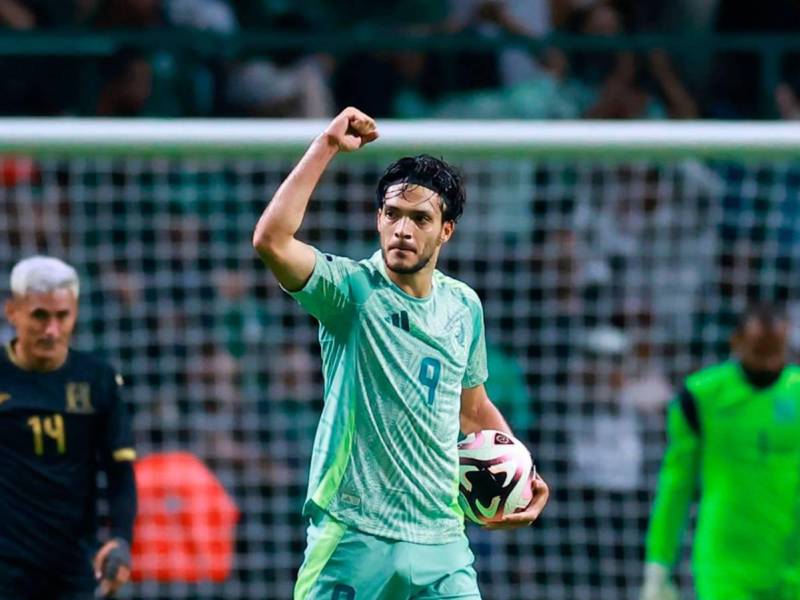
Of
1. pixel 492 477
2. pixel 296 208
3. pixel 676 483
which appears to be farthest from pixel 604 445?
pixel 296 208

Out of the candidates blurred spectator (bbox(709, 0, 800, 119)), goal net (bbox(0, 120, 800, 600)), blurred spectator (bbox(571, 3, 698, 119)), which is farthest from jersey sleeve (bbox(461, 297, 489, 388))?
blurred spectator (bbox(709, 0, 800, 119))

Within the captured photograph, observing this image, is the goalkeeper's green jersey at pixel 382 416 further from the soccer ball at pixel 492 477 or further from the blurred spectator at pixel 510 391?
the blurred spectator at pixel 510 391

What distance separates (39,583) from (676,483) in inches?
112

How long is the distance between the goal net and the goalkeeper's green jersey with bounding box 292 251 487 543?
4009mm

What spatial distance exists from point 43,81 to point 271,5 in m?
1.56

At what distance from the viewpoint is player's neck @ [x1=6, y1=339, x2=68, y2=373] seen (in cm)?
674

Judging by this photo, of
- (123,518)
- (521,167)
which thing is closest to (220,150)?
(123,518)

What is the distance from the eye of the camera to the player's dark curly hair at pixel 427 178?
5.02 meters

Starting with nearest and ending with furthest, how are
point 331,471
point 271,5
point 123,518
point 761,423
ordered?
point 331,471 → point 123,518 → point 761,423 → point 271,5

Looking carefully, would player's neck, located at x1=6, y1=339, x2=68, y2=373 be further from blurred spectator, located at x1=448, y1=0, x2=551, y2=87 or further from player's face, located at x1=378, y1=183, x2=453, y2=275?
blurred spectator, located at x1=448, y1=0, x2=551, y2=87

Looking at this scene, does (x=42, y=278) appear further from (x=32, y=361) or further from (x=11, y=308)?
(x=32, y=361)

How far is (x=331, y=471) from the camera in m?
4.99

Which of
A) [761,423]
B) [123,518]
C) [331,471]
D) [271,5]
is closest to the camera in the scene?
[331,471]

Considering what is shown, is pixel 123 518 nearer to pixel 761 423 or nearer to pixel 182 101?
pixel 761 423
